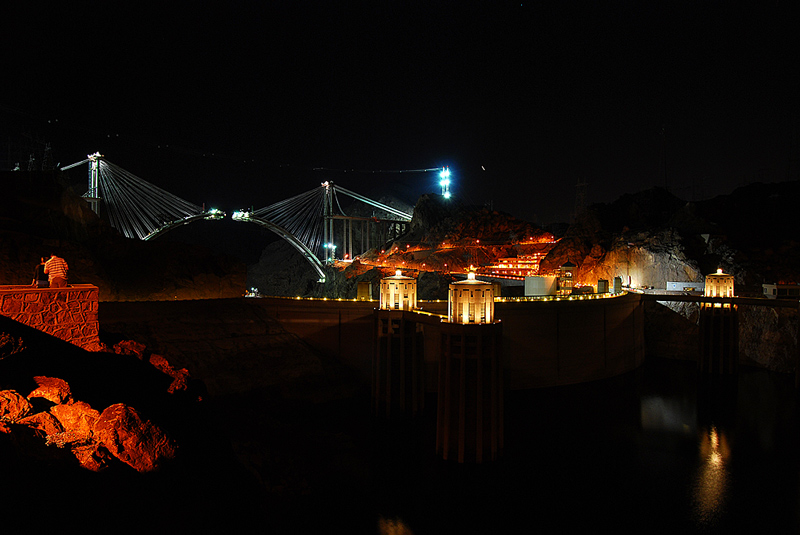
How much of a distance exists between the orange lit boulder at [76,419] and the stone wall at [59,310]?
413 cm

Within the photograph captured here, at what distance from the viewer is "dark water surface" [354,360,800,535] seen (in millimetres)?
14516

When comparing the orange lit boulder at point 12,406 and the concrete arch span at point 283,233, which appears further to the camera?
the concrete arch span at point 283,233

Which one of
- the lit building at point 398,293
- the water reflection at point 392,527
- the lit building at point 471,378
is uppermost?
the lit building at point 398,293

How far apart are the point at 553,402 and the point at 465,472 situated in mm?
9885

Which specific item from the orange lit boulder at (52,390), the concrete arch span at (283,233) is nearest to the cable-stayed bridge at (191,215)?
the concrete arch span at (283,233)

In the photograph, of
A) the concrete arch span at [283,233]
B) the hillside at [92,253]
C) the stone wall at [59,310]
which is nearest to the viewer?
the stone wall at [59,310]

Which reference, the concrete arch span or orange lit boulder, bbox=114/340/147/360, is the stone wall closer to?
orange lit boulder, bbox=114/340/147/360

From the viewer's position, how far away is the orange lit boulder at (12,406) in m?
8.45

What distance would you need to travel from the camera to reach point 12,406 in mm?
8547

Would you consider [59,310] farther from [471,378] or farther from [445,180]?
[445,180]

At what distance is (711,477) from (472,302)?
10.8m

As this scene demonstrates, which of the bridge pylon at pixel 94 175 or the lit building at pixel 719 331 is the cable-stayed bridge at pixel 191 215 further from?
the lit building at pixel 719 331

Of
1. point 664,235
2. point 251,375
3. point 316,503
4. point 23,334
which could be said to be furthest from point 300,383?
point 664,235

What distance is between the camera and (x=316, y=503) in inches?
568
